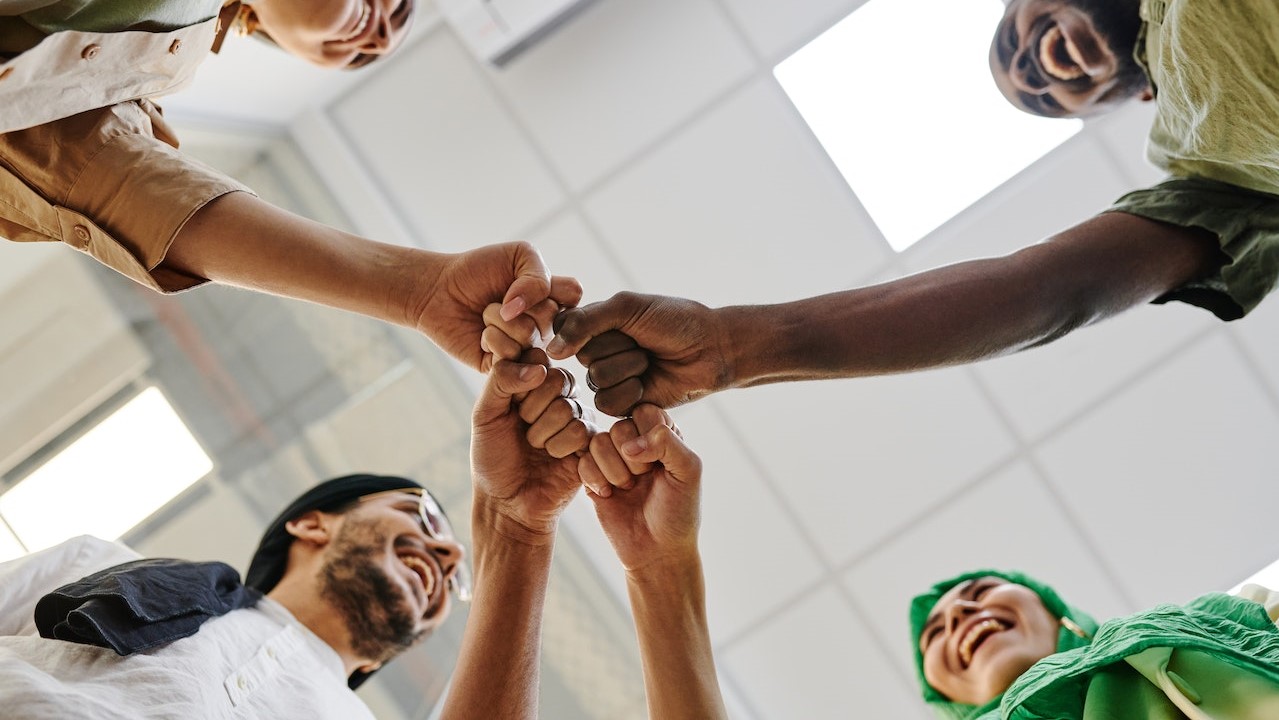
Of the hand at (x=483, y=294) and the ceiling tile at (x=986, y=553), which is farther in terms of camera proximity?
the ceiling tile at (x=986, y=553)

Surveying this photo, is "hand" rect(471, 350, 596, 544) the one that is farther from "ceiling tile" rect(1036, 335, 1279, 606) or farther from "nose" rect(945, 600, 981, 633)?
"ceiling tile" rect(1036, 335, 1279, 606)

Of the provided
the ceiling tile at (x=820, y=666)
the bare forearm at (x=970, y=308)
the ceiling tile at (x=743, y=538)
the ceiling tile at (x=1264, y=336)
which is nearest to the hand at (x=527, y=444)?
the bare forearm at (x=970, y=308)

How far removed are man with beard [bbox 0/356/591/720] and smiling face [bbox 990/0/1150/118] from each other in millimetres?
1132

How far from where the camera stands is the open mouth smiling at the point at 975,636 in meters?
2.34

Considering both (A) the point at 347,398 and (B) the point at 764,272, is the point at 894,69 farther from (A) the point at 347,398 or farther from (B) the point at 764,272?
(A) the point at 347,398

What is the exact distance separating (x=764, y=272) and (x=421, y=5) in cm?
128

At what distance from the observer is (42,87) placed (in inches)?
50.3

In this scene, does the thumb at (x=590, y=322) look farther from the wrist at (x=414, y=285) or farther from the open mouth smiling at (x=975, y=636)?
the open mouth smiling at (x=975, y=636)

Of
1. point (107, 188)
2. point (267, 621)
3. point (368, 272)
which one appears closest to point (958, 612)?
point (267, 621)

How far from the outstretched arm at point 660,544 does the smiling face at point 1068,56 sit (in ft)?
3.42

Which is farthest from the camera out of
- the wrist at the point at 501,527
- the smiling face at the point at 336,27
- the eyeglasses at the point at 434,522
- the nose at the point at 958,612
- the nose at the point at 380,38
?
the eyeglasses at the point at 434,522

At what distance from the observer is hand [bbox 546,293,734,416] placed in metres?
1.46

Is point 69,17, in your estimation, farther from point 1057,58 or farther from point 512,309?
point 1057,58

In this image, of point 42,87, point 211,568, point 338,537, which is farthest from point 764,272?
point 42,87
